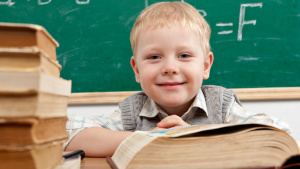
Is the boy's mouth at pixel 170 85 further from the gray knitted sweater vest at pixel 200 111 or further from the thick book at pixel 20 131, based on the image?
the thick book at pixel 20 131

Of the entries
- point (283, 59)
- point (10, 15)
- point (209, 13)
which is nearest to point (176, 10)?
point (209, 13)

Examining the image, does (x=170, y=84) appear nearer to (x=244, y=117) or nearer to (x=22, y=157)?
(x=244, y=117)

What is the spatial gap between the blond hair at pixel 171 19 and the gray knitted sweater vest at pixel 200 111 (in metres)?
0.15

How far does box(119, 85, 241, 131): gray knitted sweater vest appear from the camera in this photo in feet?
2.99

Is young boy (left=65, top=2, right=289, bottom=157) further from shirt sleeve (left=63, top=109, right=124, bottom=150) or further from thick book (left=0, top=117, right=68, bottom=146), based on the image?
thick book (left=0, top=117, right=68, bottom=146)

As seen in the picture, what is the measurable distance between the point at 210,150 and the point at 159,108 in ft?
1.93

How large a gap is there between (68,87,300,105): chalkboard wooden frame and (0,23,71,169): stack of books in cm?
110

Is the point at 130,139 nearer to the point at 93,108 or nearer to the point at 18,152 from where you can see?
the point at 18,152

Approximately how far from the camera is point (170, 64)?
0.81 m

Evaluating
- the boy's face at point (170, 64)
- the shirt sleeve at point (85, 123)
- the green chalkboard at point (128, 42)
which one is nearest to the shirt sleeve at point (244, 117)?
the boy's face at point (170, 64)

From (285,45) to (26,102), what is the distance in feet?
4.63

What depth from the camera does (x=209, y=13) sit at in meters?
1.42

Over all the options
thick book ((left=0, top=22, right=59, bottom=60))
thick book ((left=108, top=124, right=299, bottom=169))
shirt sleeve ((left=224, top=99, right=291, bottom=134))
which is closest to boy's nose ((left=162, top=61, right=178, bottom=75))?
shirt sleeve ((left=224, top=99, right=291, bottom=134))

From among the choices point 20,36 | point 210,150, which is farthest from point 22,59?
point 210,150
